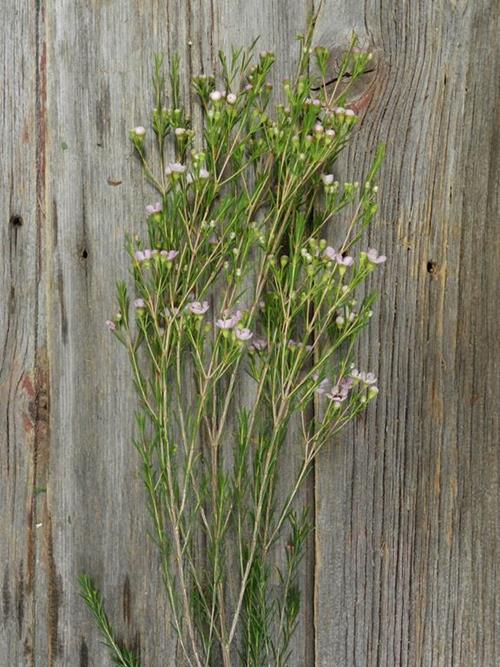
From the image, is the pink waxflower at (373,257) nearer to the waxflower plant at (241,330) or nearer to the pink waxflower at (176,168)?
the waxflower plant at (241,330)

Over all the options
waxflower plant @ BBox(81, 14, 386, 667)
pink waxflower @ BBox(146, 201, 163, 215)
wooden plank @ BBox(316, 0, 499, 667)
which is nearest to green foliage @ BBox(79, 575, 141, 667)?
waxflower plant @ BBox(81, 14, 386, 667)

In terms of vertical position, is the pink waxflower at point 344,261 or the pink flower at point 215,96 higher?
the pink flower at point 215,96

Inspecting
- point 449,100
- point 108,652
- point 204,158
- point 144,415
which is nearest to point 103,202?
point 204,158

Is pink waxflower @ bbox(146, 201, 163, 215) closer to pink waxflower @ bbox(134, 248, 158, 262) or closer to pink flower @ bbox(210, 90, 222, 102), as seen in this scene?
pink waxflower @ bbox(134, 248, 158, 262)

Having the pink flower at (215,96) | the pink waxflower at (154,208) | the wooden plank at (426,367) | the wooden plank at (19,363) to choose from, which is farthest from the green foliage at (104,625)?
the pink flower at (215,96)

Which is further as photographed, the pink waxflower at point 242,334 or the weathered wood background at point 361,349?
the weathered wood background at point 361,349

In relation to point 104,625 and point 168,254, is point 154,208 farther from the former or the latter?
point 104,625
